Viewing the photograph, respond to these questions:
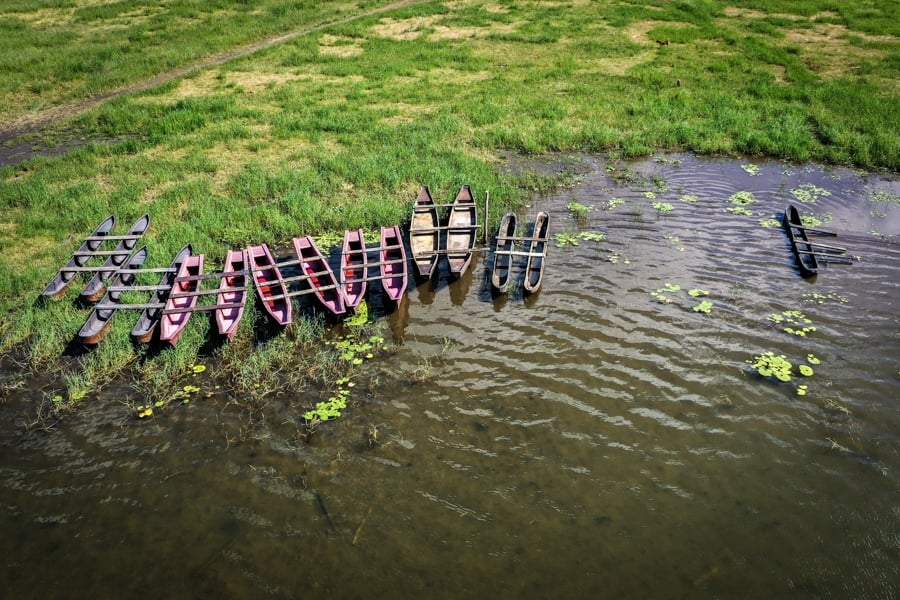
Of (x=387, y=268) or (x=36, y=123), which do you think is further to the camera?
(x=36, y=123)

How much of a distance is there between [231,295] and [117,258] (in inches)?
132

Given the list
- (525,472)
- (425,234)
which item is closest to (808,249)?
(425,234)

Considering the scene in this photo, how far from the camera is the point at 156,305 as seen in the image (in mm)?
9359

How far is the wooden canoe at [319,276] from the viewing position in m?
9.38

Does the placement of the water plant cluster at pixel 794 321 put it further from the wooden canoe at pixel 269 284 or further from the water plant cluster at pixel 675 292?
the wooden canoe at pixel 269 284

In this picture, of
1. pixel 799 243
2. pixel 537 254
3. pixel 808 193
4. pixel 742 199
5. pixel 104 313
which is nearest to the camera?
pixel 104 313

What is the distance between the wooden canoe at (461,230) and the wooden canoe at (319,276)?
95.5 inches

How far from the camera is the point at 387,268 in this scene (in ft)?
34.8

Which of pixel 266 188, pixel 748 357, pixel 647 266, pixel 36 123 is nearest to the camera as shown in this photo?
pixel 748 357

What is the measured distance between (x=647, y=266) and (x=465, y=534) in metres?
7.22

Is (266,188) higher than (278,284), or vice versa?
(266,188)

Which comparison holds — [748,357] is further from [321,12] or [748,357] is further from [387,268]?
[321,12]

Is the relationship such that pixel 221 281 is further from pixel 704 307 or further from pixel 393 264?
pixel 704 307

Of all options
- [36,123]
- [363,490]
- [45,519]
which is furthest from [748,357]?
[36,123]
